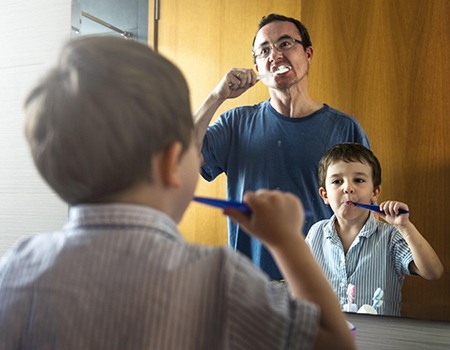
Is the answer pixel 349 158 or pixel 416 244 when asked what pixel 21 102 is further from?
pixel 416 244

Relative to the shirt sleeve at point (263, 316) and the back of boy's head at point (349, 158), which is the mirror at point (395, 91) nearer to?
the back of boy's head at point (349, 158)

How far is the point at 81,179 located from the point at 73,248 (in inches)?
2.3

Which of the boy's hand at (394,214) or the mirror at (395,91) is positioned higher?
the mirror at (395,91)

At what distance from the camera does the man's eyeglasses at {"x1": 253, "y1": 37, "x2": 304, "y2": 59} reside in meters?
0.85

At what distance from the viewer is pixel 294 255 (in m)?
0.47

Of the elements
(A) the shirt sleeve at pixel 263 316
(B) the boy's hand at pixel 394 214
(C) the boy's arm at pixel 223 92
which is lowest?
(A) the shirt sleeve at pixel 263 316

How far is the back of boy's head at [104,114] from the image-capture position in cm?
42

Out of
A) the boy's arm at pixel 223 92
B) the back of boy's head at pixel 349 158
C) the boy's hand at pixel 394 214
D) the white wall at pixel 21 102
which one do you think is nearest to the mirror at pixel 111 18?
the white wall at pixel 21 102

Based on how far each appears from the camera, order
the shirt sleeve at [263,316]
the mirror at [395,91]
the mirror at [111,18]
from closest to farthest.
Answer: the shirt sleeve at [263,316] → the mirror at [395,91] → the mirror at [111,18]

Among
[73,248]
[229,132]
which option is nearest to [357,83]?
[229,132]

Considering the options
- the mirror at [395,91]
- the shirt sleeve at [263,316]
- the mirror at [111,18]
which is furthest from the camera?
the mirror at [111,18]

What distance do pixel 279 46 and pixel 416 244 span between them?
1.23ft

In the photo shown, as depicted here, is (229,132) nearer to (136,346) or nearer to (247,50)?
(247,50)

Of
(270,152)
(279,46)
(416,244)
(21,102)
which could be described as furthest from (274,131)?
(21,102)
